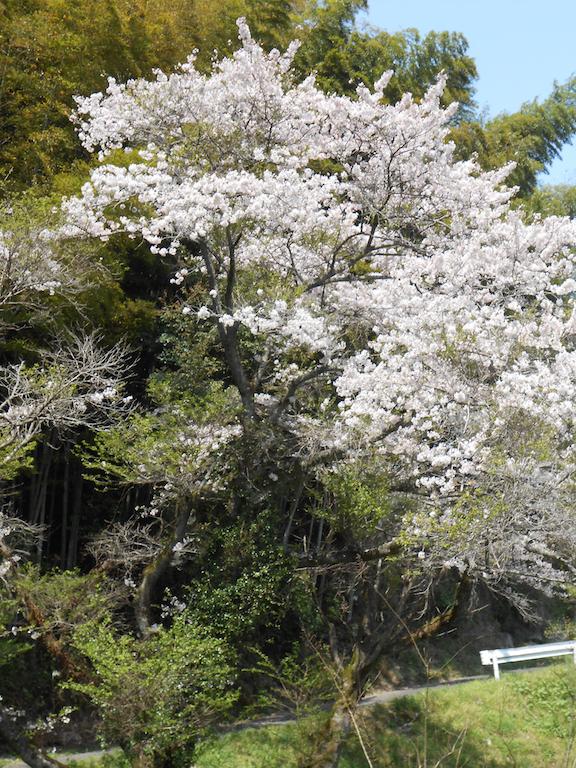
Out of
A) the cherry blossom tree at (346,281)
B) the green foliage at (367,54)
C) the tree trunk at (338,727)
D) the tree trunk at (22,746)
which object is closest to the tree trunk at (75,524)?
the cherry blossom tree at (346,281)

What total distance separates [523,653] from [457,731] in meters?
2.10

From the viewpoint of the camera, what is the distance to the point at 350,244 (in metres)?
8.34

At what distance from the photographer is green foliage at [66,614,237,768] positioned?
6016mm

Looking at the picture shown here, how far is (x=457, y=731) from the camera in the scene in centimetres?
839

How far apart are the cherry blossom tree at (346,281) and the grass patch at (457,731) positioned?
0.80m

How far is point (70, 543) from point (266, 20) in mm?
8944

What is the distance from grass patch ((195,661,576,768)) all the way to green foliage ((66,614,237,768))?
2.17 feet

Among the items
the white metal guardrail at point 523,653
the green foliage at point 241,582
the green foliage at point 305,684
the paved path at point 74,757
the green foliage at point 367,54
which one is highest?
the green foliage at point 367,54

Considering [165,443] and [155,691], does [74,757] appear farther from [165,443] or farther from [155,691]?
[165,443]

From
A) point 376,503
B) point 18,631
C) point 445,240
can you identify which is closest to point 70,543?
point 18,631

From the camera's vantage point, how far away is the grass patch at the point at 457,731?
7.48m

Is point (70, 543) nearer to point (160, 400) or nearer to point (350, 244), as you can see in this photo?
point (160, 400)

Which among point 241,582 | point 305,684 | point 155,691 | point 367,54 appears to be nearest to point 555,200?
point 367,54

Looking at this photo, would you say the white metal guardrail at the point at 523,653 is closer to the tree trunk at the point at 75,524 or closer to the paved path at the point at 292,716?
the paved path at the point at 292,716
